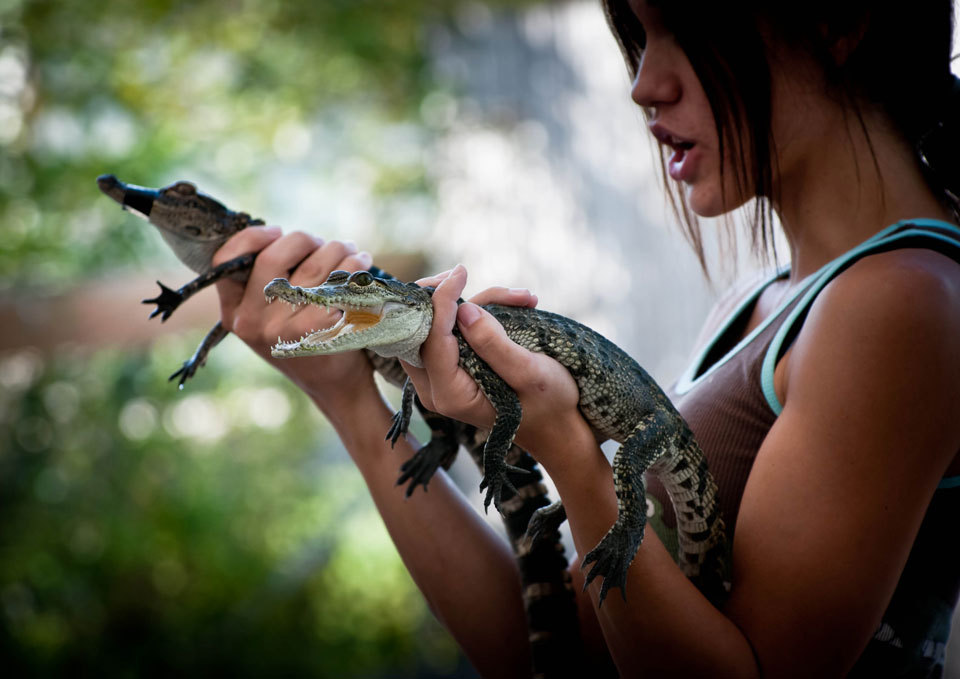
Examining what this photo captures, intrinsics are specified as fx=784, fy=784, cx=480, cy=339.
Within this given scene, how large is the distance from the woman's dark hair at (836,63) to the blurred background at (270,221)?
1913 mm

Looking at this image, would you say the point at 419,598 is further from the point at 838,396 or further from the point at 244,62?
the point at 838,396

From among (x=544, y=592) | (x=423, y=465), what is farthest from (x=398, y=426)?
(x=544, y=592)

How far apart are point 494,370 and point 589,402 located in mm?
185

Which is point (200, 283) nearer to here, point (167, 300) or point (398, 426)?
point (167, 300)

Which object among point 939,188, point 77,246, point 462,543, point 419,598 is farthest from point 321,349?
point 419,598

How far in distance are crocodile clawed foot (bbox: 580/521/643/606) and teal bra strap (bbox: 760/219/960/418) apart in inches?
12.0

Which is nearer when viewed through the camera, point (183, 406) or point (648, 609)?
point (648, 609)

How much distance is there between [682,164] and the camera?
126cm

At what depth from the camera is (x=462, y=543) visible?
147cm

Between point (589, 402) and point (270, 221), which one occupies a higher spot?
point (270, 221)

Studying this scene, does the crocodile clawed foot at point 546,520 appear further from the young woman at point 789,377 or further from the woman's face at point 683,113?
the woman's face at point 683,113

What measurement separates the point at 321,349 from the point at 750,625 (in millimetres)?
697

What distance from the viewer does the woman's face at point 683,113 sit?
121 centimetres

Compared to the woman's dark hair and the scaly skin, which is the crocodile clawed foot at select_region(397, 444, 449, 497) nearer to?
the scaly skin
